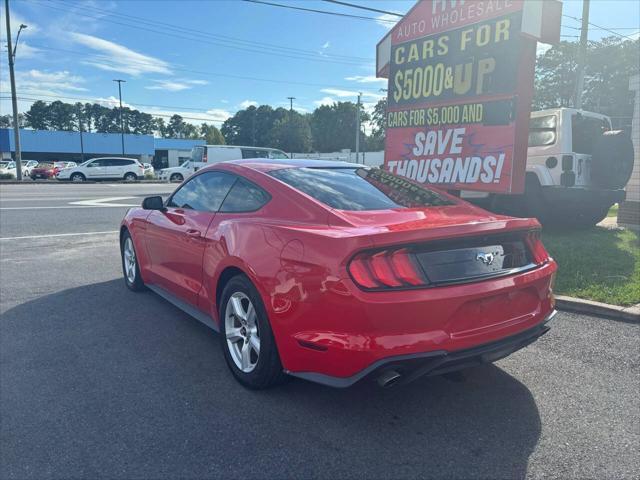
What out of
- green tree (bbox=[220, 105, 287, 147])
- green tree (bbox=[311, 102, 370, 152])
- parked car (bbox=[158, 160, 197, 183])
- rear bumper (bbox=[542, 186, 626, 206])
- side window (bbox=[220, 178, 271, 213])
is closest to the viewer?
side window (bbox=[220, 178, 271, 213])

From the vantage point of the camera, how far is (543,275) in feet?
9.89

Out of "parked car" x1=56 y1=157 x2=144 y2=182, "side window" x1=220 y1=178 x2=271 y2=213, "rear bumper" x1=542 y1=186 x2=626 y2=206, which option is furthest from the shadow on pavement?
"parked car" x1=56 y1=157 x2=144 y2=182

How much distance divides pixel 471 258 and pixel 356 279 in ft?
2.36

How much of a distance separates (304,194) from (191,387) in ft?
4.88

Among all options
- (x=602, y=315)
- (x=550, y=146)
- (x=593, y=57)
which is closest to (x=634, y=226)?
(x=550, y=146)

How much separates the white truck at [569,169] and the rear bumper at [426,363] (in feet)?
21.5

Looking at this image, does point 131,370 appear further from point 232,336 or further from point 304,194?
point 304,194

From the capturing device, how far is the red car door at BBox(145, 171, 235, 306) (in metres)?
3.84

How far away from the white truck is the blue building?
6647cm

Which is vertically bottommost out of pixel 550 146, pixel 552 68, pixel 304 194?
pixel 304 194

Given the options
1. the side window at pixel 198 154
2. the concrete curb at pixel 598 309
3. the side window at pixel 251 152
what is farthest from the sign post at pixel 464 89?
the side window at pixel 198 154

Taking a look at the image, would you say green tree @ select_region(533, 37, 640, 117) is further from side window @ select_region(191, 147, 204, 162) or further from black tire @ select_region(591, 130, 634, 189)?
black tire @ select_region(591, 130, 634, 189)

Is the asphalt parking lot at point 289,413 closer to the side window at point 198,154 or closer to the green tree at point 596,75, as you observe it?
the side window at point 198,154

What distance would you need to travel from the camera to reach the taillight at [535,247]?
3115 mm
